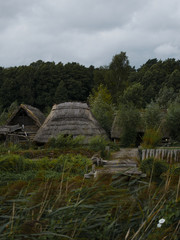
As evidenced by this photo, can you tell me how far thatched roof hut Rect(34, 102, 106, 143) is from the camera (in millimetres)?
15875

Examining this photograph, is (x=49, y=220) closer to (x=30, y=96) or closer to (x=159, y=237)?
(x=159, y=237)

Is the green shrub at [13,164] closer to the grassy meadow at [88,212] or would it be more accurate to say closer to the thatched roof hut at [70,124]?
the grassy meadow at [88,212]

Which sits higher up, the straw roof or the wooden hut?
the wooden hut

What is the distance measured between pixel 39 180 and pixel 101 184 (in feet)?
2.02

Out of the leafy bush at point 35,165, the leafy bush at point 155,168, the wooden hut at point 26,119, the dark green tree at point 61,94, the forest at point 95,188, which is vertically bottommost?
the leafy bush at point 155,168

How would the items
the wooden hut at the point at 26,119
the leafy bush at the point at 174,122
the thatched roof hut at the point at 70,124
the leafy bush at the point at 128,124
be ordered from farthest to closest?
the wooden hut at the point at 26,119
the leafy bush at the point at 174,122
the leafy bush at the point at 128,124
the thatched roof hut at the point at 70,124

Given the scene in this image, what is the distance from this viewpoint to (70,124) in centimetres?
1641

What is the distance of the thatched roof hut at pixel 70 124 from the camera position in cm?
1588

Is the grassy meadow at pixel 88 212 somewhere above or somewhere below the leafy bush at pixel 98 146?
above

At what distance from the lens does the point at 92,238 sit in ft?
5.95

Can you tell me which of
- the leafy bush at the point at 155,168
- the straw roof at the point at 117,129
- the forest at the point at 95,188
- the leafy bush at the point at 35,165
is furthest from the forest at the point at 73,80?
the leafy bush at the point at 35,165

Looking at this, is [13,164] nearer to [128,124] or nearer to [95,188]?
[95,188]

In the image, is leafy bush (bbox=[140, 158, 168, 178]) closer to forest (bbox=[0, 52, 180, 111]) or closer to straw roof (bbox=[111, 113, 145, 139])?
straw roof (bbox=[111, 113, 145, 139])

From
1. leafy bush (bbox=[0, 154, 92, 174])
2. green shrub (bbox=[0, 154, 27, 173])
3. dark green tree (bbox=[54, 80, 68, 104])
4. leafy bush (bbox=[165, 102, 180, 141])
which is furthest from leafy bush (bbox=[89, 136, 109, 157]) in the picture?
dark green tree (bbox=[54, 80, 68, 104])
